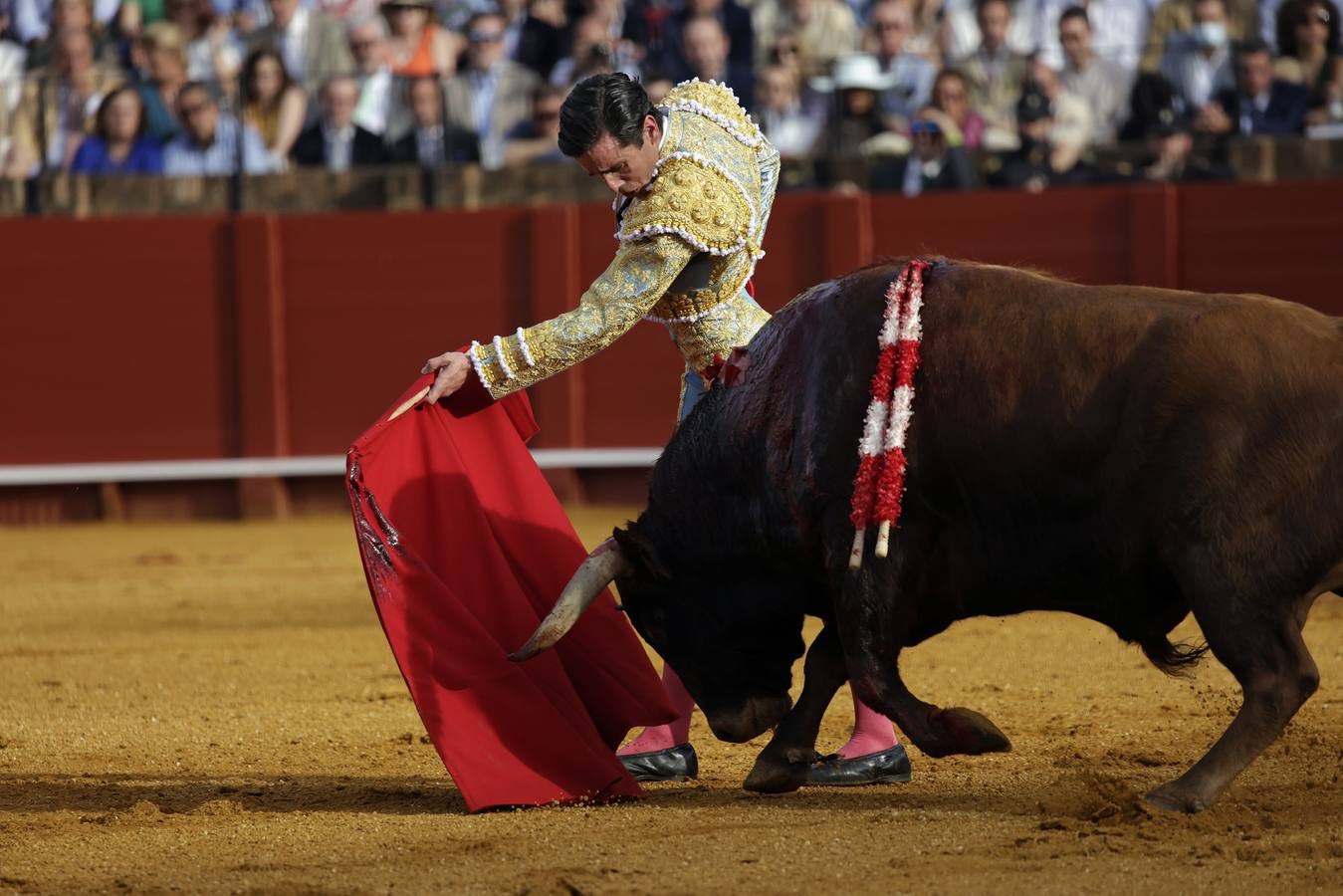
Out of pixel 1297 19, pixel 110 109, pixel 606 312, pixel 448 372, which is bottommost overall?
pixel 448 372

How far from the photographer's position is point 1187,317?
285 centimetres

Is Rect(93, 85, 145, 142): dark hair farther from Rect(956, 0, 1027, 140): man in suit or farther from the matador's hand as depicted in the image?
the matador's hand

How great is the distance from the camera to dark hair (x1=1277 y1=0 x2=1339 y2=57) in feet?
24.7

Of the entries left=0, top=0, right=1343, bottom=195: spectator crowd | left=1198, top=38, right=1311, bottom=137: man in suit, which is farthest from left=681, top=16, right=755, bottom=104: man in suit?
left=1198, top=38, right=1311, bottom=137: man in suit

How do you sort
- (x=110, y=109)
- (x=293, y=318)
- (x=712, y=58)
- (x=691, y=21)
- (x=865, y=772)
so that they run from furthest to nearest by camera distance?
(x=293, y=318) < (x=110, y=109) < (x=691, y=21) < (x=712, y=58) < (x=865, y=772)

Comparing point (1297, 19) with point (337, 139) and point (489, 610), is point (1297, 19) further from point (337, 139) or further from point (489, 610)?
point (489, 610)

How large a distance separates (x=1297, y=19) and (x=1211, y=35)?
1.12 feet

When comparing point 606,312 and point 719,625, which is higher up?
point 606,312

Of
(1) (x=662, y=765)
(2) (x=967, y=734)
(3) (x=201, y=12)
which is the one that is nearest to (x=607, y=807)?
(1) (x=662, y=765)

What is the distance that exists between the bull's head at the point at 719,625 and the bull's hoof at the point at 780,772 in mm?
91

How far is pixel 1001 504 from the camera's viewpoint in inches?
116

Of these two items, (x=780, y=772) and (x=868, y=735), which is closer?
(x=780, y=772)

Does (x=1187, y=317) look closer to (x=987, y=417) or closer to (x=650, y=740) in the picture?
(x=987, y=417)

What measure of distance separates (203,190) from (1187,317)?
261 inches
